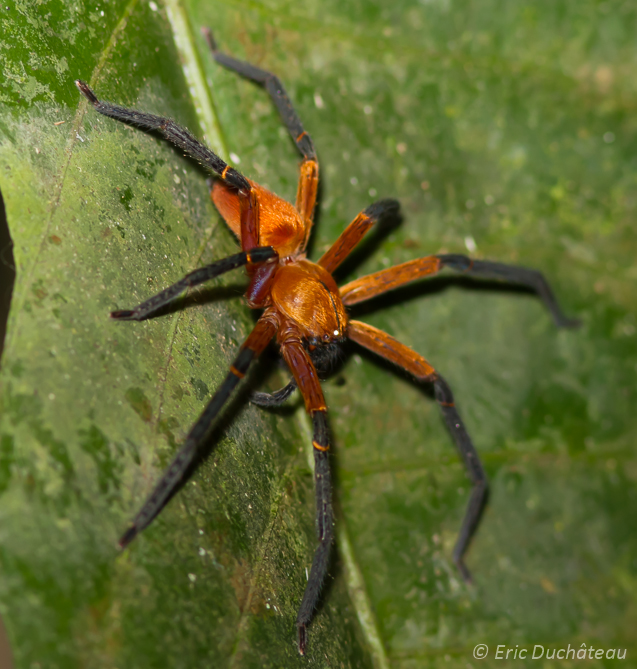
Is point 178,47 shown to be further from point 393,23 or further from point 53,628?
point 53,628

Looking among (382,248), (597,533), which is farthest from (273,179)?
(597,533)

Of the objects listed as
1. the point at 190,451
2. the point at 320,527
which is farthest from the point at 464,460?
the point at 190,451

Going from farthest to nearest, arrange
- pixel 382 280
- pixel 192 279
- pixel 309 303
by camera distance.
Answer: pixel 382 280 < pixel 309 303 < pixel 192 279

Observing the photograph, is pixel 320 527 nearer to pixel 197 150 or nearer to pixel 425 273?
pixel 425 273
